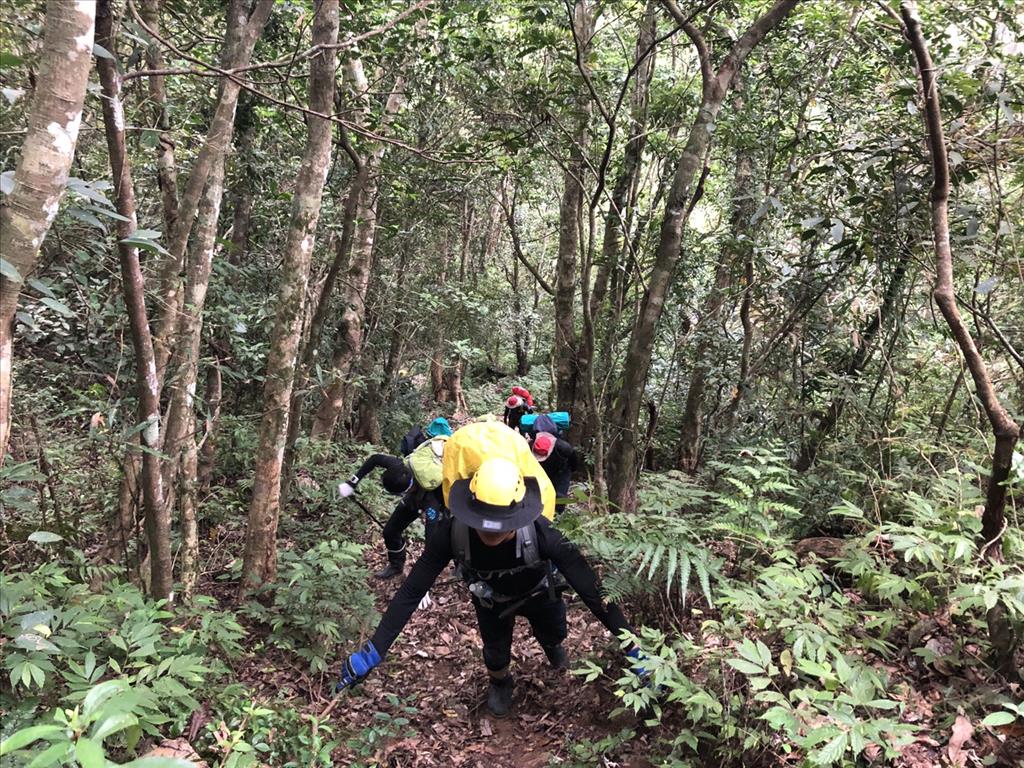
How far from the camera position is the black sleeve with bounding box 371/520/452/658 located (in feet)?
13.6

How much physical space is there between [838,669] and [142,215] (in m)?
8.73

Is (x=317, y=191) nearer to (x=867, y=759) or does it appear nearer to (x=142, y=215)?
(x=142, y=215)

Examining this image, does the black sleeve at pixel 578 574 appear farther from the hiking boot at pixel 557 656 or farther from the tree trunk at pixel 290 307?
the tree trunk at pixel 290 307

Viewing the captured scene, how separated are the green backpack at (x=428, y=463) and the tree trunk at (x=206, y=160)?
247cm

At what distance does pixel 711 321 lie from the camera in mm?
8945

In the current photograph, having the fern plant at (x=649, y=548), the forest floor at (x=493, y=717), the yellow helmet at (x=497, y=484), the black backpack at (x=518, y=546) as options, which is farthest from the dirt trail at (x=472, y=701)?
the yellow helmet at (x=497, y=484)

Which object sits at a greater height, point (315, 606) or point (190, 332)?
point (190, 332)

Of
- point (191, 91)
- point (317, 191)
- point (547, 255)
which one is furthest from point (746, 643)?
point (547, 255)

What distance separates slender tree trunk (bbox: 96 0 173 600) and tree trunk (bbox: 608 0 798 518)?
357 cm

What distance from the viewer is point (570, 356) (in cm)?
1070

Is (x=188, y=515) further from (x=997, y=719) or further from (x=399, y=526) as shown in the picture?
(x=997, y=719)

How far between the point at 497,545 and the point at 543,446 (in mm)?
1900

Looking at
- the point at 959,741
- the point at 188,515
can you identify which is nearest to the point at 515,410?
the point at 188,515

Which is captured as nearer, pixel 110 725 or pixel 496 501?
pixel 110 725
